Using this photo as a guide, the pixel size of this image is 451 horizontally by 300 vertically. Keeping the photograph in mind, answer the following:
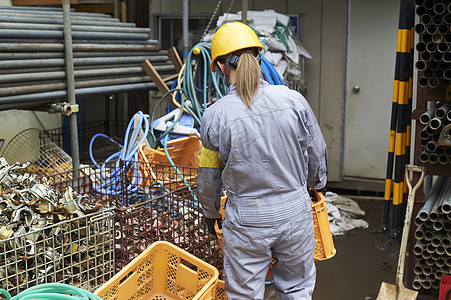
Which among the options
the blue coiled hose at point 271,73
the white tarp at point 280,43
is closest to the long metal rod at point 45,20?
the white tarp at point 280,43

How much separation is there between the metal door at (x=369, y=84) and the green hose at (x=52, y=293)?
5.25 metres

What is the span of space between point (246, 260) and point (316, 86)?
469cm

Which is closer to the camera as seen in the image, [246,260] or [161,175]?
[246,260]

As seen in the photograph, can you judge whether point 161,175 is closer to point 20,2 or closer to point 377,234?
point 377,234

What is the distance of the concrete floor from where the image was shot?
167 inches

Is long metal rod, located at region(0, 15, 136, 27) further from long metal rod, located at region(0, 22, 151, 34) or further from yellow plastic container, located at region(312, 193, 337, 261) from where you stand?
yellow plastic container, located at region(312, 193, 337, 261)

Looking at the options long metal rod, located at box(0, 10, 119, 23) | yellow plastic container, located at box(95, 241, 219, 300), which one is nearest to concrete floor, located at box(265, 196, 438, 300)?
yellow plastic container, located at box(95, 241, 219, 300)

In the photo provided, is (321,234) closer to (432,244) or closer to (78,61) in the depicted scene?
(432,244)

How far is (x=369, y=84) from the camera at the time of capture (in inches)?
268

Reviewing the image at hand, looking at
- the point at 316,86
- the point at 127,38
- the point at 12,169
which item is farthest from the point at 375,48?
the point at 12,169

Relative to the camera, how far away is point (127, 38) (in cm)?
581

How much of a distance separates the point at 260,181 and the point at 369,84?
4.61m

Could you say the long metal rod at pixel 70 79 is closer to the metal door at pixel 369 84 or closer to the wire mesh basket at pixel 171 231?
the wire mesh basket at pixel 171 231

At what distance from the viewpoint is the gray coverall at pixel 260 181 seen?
2.64 metres
